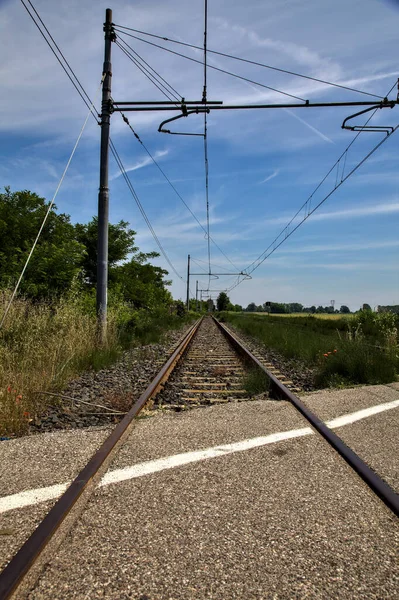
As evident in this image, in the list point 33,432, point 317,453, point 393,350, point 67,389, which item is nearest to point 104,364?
point 67,389

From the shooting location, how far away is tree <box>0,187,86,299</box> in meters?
11.8

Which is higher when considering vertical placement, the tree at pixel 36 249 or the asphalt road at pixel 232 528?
the tree at pixel 36 249

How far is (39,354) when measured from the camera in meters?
6.82

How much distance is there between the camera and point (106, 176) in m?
9.78

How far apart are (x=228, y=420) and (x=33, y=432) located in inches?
82.2

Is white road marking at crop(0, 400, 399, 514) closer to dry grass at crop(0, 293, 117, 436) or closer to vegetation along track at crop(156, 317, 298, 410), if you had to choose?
dry grass at crop(0, 293, 117, 436)

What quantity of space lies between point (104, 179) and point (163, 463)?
26.8ft

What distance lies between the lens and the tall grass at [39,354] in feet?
14.5

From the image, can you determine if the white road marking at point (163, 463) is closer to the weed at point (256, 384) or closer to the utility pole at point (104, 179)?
the weed at point (256, 384)

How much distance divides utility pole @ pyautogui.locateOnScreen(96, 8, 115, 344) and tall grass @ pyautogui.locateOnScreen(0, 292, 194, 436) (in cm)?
73

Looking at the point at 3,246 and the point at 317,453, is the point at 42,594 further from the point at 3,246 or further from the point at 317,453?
the point at 3,246

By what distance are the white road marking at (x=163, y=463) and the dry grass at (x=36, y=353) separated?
167cm

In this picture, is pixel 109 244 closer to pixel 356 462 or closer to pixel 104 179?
pixel 104 179

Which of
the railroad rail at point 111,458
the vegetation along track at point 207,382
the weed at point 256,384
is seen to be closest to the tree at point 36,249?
the vegetation along track at point 207,382
